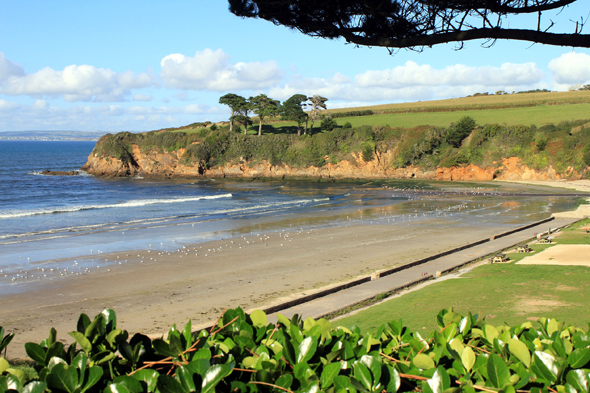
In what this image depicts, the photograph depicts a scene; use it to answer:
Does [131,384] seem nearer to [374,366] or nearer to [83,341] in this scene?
[83,341]

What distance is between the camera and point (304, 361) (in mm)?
2797

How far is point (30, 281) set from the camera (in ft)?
51.3

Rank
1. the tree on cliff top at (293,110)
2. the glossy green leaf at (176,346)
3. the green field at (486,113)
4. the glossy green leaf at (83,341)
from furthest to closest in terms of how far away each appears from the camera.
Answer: the tree on cliff top at (293,110), the green field at (486,113), the glossy green leaf at (83,341), the glossy green leaf at (176,346)

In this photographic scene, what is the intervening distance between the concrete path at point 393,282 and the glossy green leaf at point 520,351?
12.2ft

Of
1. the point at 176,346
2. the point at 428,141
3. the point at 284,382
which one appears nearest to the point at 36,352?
the point at 176,346

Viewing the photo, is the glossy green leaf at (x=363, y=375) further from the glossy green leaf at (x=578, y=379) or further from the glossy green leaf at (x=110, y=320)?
the glossy green leaf at (x=110, y=320)

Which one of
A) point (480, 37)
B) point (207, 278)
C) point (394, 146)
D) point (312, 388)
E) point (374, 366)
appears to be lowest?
point (207, 278)

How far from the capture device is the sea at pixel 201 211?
75.8 feet

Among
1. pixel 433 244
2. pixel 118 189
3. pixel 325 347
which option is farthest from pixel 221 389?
pixel 118 189

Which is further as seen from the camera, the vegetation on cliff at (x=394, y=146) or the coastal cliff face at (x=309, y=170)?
the coastal cliff face at (x=309, y=170)

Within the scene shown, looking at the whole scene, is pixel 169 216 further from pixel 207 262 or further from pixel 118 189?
pixel 118 189

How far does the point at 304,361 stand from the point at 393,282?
9.66 meters

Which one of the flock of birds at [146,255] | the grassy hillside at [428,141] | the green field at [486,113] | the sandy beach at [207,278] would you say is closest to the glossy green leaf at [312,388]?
the sandy beach at [207,278]

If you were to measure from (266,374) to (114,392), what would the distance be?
84cm
